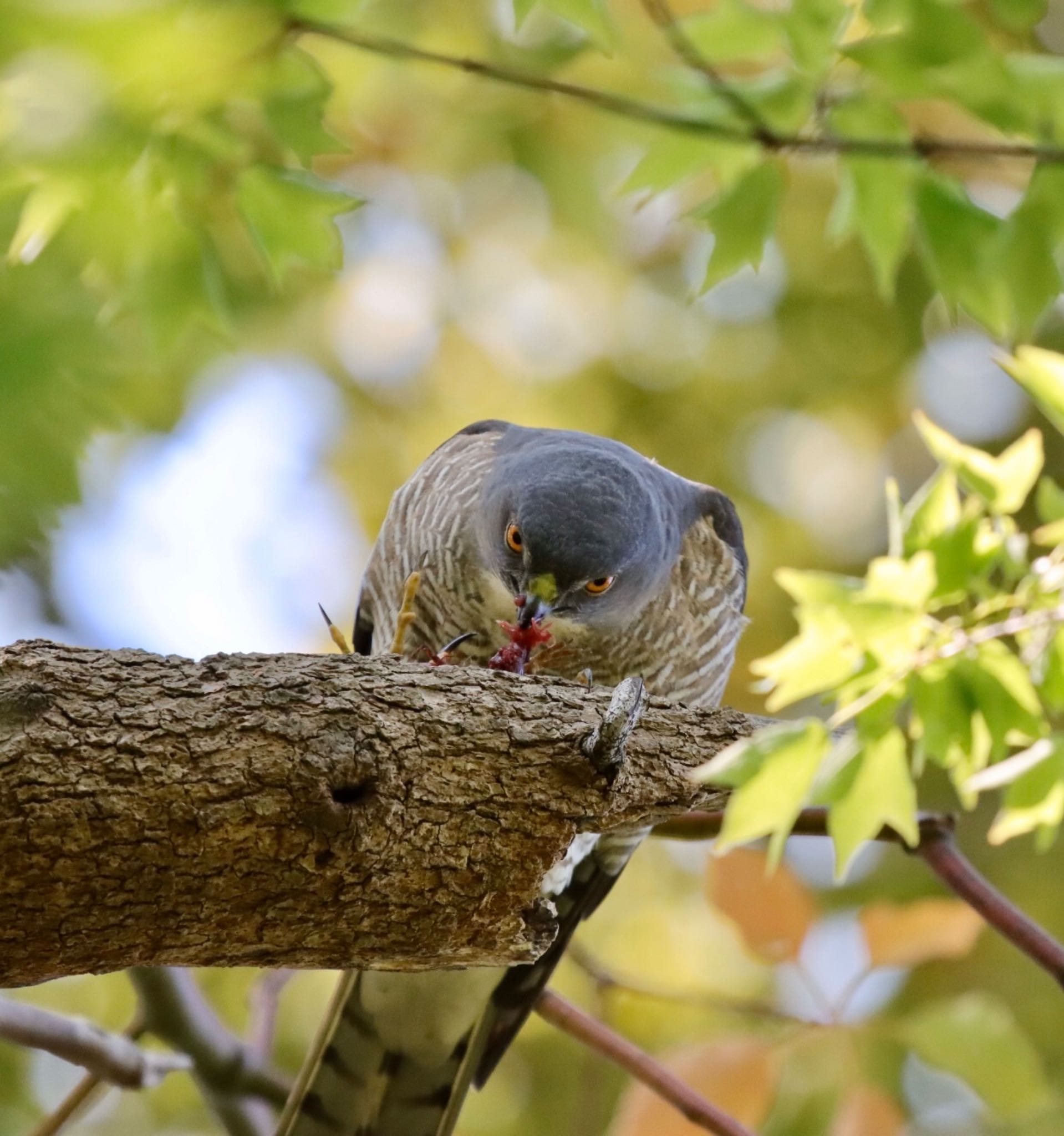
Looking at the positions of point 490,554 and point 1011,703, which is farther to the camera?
point 490,554

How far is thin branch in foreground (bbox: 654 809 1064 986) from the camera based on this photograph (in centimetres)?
294

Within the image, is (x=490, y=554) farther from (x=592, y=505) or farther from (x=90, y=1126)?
(x=90, y=1126)

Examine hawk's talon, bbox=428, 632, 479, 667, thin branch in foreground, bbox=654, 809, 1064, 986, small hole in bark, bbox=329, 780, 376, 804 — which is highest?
small hole in bark, bbox=329, 780, 376, 804

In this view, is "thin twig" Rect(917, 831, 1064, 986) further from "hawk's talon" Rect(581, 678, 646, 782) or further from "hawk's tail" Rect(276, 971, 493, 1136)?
"hawk's tail" Rect(276, 971, 493, 1136)

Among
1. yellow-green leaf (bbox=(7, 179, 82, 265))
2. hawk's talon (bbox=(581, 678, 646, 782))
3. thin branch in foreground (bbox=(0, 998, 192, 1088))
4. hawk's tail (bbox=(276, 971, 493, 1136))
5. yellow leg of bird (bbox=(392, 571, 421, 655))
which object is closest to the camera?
hawk's talon (bbox=(581, 678, 646, 782))

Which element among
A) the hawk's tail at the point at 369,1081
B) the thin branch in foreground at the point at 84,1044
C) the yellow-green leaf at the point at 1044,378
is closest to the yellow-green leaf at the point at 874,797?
the yellow-green leaf at the point at 1044,378

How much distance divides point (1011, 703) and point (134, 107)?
5.57ft

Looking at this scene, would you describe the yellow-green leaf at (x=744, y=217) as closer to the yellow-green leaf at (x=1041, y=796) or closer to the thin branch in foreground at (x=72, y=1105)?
the yellow-green leaf at (x=1041, y=796)

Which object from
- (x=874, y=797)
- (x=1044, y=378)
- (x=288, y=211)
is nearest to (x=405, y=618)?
(x=288, y=211)

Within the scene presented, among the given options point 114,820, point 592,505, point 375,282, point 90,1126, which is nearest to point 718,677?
point 592,505

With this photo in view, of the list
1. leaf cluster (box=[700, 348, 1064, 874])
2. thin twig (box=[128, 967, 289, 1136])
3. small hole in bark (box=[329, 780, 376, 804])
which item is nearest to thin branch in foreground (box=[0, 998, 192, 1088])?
thin twig (box=[128, 967, 289, 1136])

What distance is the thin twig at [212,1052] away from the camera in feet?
12.1

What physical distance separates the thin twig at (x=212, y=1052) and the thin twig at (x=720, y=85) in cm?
255

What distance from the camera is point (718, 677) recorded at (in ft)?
13.5
